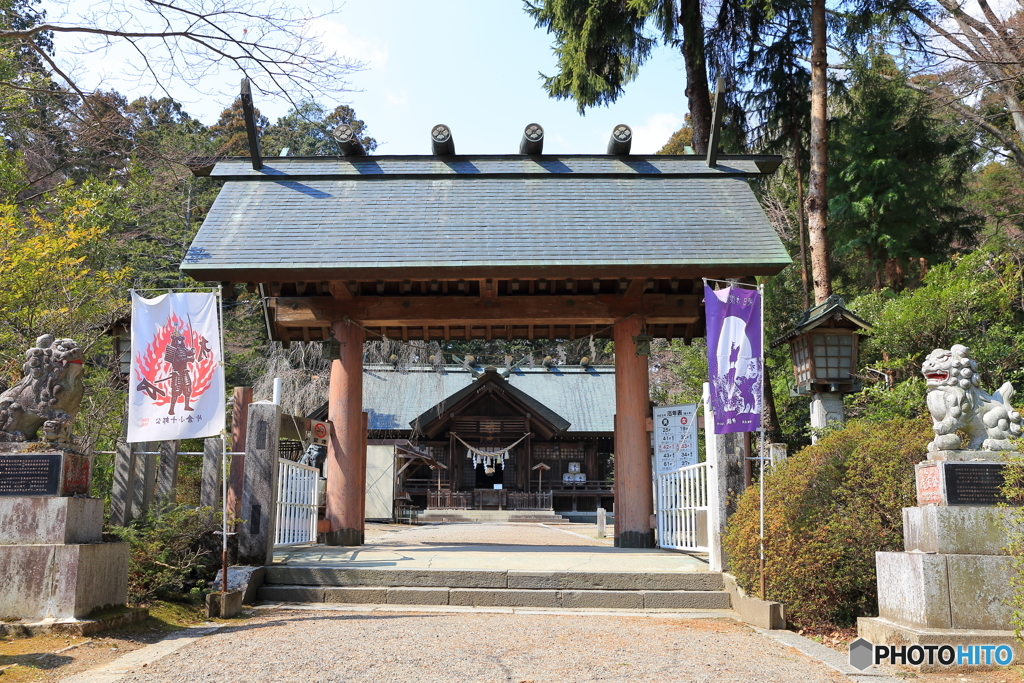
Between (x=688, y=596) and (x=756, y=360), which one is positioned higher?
(x=756, y=360)

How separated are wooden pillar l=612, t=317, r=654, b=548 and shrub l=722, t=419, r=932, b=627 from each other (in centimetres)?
296

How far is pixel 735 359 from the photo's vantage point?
826 cm

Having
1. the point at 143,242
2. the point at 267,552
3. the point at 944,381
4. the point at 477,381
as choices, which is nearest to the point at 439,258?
the point at 267,552

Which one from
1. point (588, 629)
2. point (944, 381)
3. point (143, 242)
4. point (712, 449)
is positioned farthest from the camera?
point (143, 242)

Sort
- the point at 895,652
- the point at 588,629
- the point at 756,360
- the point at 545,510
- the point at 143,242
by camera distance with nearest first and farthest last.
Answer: the point at 895,652 < the point at 588,629 < the point at 756,360 < the point at 143,242 < the point at 545,510

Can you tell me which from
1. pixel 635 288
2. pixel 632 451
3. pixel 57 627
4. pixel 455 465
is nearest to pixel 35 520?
pixel 57 627

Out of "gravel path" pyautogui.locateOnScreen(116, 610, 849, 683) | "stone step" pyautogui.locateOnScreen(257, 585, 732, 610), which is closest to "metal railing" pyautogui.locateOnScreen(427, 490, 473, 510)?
"stone step" pyautogui.locateOnScreen(257, 585, 732, 610)

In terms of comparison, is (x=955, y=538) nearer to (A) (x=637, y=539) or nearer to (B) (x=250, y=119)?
(A) (x=637, y=539)

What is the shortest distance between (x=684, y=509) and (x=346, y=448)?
15.3 ft

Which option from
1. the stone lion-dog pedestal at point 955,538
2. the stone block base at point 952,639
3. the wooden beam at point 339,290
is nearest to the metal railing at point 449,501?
the wooden beam at point 339,290

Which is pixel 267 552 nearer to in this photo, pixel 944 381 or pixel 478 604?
pixel 478 604

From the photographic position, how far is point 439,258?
1029cm

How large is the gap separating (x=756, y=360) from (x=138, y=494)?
293 inches

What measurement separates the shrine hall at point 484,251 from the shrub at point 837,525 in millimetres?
3152
